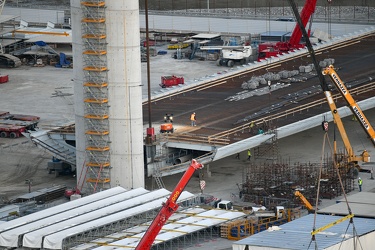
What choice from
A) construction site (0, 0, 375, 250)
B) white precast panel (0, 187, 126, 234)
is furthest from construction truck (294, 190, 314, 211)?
white precast panel (0, 187, 126, 234)

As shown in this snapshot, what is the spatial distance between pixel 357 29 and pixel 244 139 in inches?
2014

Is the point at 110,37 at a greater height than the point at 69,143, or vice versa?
the point at 110,37

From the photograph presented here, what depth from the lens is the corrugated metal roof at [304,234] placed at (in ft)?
269

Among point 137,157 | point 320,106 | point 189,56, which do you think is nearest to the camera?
point 137,157

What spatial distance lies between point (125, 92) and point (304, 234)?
1929 centimetres

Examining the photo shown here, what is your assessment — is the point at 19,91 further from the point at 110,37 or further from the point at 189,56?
the point at 110,37

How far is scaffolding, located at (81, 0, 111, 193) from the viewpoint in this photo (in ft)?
325

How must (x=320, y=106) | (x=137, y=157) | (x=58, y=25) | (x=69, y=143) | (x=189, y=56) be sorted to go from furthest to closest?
(x=58, y=25) → (x=189, y=56) → (x=320, y=106) → (x=69, y=143) → (x=137, y=157)

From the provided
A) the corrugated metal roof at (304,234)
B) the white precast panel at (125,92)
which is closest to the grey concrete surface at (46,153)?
the white precast panel at (125,92)

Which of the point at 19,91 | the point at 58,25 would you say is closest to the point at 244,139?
the point at 19,91

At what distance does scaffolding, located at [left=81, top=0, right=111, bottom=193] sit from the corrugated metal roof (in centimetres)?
1588

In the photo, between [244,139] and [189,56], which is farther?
[189,56]

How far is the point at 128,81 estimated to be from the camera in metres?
99.1

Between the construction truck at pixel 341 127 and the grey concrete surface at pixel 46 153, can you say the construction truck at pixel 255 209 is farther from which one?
the construction truck at pixel 341 127
